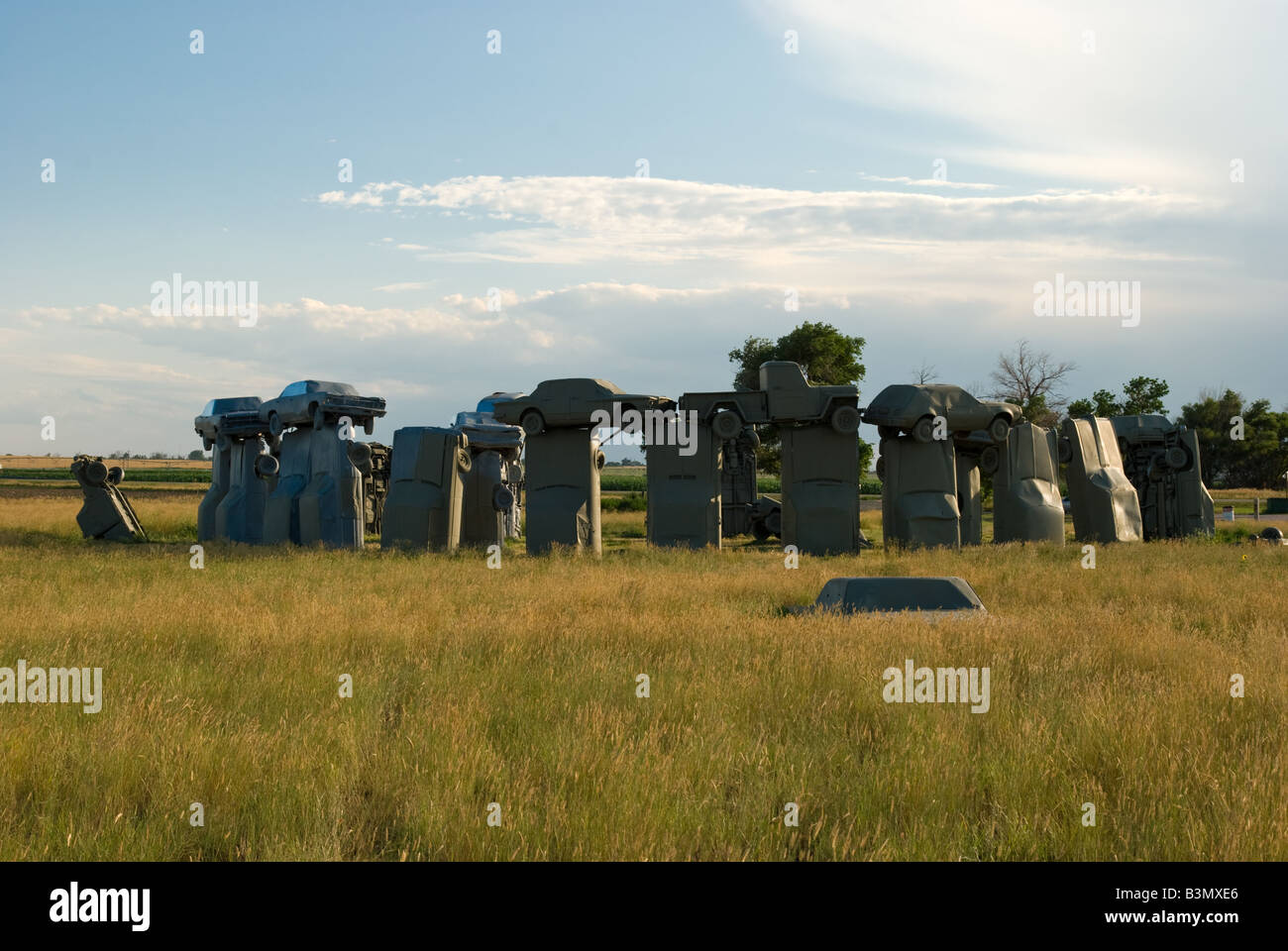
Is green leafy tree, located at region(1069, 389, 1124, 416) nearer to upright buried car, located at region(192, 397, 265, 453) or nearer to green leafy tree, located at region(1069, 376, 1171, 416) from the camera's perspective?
green leafy tree, located at region(1069, 376, 1171, 416)

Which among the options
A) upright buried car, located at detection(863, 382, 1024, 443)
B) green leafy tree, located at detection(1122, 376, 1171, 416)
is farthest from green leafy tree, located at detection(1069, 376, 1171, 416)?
upright buried car, located at detection(863, 382, 1024, 443)

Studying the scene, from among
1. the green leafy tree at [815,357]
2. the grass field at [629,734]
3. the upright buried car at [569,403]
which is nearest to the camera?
the grass field at [629,734]

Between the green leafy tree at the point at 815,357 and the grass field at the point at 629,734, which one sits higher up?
the green leafy tree at the point at 815,357

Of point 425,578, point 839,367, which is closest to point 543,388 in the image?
point 425,578

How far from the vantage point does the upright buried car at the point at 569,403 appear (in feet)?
70.6

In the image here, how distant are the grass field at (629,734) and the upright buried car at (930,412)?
968 cm

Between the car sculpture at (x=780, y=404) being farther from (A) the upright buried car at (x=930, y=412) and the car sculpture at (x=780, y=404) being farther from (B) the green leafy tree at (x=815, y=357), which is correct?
(B) the green leafy tree at (x=815, y=357)

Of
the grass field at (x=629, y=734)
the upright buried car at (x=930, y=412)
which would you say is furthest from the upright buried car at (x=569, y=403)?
the grass field at (x=629, y=734)

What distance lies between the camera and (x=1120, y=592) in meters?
Result: 14.8

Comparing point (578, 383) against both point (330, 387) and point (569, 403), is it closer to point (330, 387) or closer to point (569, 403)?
point (569, 403)

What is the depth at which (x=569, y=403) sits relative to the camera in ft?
70.9

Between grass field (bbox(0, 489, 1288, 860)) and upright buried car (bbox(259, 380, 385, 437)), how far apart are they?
1264cm

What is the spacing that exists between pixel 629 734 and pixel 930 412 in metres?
17.2

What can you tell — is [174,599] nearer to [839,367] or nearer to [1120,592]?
[1120,592]
